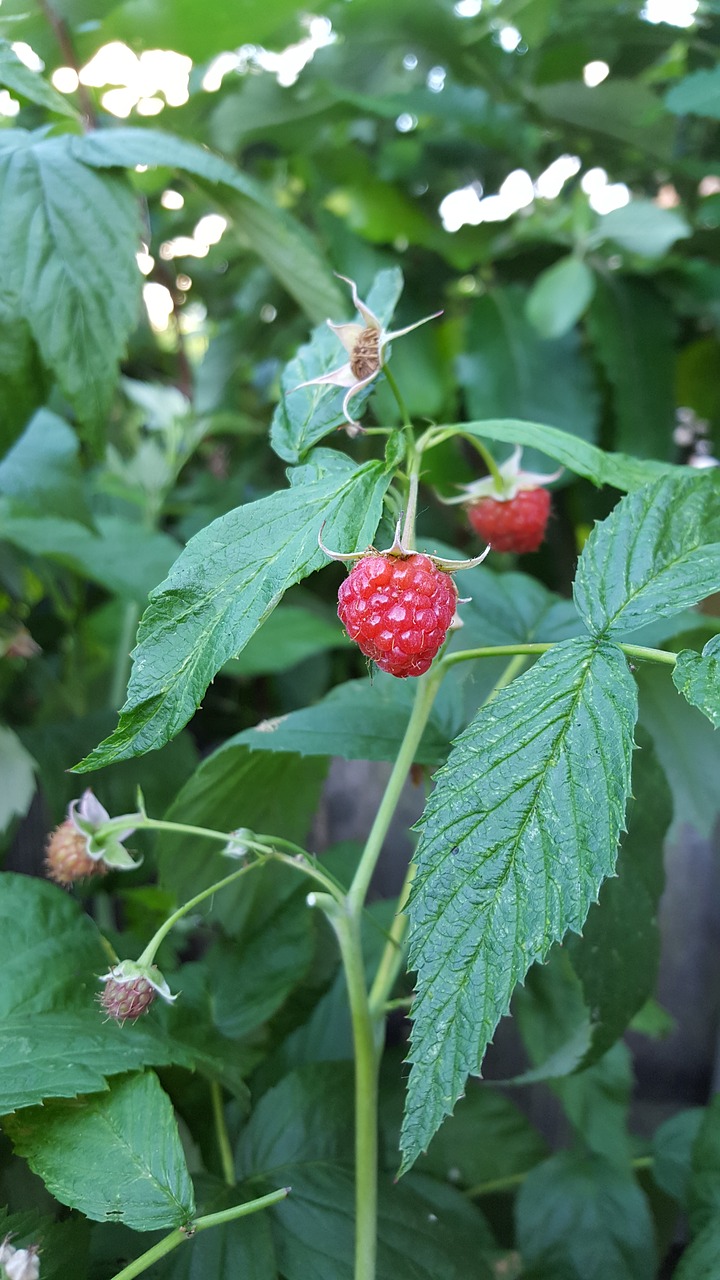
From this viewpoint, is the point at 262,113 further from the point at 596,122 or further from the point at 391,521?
the point at 391,521

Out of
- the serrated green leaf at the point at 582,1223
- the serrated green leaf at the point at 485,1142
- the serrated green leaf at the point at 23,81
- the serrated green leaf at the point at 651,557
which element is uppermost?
the serrated green leaf at the point at 23,81

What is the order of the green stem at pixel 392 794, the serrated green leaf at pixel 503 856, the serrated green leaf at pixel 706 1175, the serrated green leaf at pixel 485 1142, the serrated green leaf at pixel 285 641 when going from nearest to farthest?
the serrated green leaf at pixel 503 856
the green stem at pixel 392 794
the serrated green leaf at pixel 706 1175
the serrated green leaf at pixel 485 1142
the serrated green leaf at pixel 285 641

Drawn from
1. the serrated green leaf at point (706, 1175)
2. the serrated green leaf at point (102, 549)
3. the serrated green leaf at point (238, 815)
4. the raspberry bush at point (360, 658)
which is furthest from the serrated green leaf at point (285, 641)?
the serrated green leaf at point (706, 1175)

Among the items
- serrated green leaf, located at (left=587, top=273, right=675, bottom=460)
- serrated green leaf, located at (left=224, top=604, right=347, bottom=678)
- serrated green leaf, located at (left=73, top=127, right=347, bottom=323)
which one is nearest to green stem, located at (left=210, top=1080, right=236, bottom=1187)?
serrated green leaf, located at (left=224, top=604, right=347, bottom=678)

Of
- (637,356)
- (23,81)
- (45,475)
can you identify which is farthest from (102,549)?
(637,356)

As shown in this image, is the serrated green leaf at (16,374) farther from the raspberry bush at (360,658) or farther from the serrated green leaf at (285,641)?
the serrated green leaf at (285,641)

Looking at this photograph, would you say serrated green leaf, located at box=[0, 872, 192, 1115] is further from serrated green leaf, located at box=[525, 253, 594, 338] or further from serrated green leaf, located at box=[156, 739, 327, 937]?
serrated green leaf, located at box=[525, 253, 594, 338]

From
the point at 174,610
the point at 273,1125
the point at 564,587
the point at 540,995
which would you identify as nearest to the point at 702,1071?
the point at 540,995
